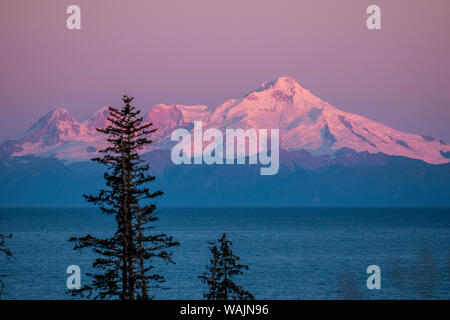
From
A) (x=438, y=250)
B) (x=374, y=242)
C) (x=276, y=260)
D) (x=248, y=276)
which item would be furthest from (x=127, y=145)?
(x=374, y=242)

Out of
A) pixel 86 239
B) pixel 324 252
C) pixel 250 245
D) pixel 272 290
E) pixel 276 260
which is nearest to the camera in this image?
pixel 86 239

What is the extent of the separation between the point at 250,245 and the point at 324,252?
24.6m

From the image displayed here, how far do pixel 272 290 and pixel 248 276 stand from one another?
642 inches

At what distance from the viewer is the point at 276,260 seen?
130625 mm

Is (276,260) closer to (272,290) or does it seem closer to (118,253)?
(272,290)

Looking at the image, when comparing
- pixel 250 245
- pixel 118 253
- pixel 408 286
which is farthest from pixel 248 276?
pixel 118 253

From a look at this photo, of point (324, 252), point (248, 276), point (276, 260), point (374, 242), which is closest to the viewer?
point (248, 276)

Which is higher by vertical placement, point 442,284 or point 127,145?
point 127,145

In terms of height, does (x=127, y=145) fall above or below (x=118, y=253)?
above

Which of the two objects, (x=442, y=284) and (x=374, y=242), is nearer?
(x=442, y=284)
